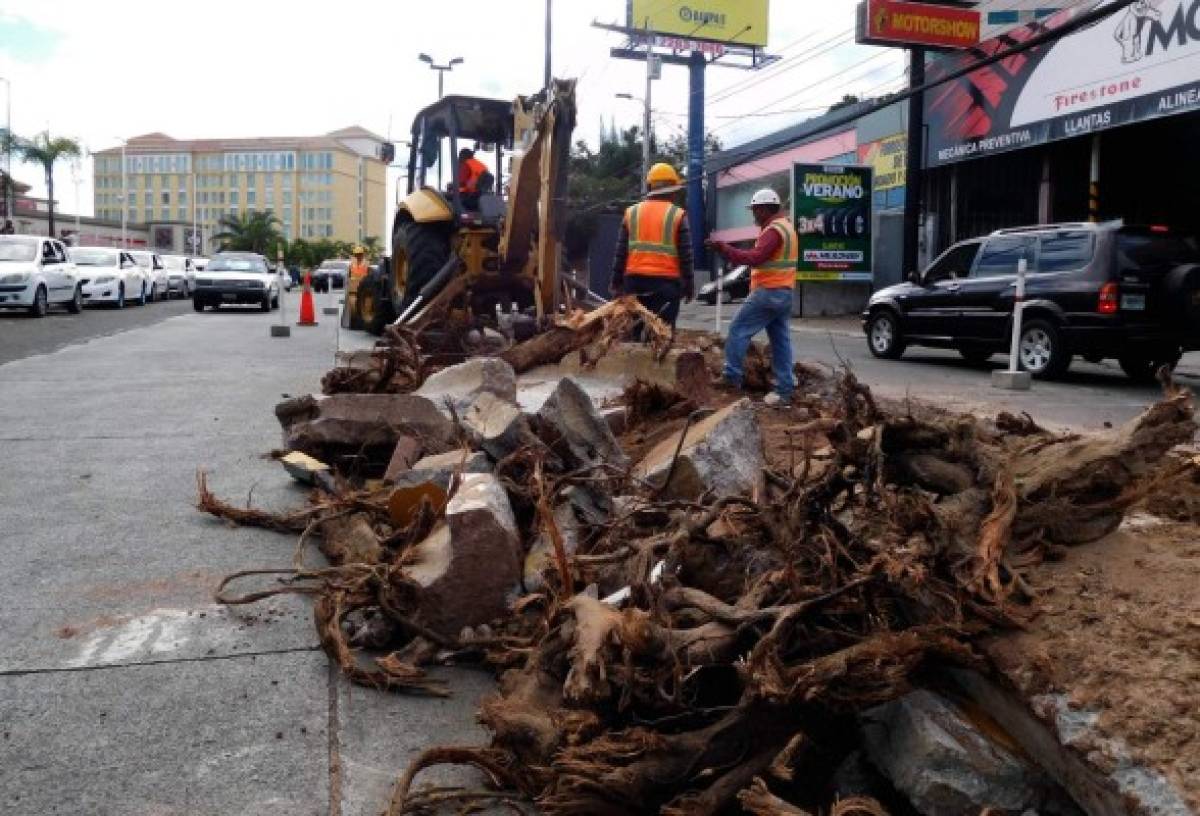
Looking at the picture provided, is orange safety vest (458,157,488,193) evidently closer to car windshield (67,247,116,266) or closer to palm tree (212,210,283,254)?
car windshield (67,247,116,266)

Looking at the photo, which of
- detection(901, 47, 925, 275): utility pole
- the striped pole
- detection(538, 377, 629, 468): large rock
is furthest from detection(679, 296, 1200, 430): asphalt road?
detection(901, 47, 925, 275): utility pole

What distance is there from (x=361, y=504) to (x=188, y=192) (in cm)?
14815

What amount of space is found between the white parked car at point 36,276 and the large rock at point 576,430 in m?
19.8

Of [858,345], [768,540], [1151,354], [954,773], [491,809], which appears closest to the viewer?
[954,773]

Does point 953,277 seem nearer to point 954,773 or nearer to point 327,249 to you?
point 954,773

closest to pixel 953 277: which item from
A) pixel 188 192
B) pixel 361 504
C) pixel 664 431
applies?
pixel 664 431

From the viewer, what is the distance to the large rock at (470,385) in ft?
19.5

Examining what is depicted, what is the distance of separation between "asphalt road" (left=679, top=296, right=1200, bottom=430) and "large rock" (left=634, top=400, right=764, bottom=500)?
226 cm

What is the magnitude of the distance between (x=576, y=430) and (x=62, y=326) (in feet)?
57.2

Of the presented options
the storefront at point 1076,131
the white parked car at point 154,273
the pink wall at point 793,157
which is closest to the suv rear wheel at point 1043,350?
the storefront at point 1076,131

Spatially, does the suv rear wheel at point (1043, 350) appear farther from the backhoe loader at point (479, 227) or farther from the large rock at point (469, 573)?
the large rock at point (469, 573)

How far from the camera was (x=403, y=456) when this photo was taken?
17.8 ft

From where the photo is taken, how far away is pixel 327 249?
344 ft

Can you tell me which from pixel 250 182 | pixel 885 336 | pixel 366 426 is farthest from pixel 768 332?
pixel 250 182
